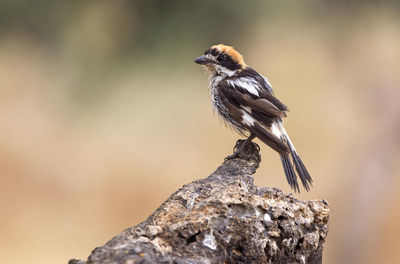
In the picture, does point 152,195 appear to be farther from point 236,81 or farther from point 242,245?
point 242,245

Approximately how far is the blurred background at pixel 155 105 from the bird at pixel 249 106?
5.56 meters

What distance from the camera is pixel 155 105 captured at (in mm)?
12758

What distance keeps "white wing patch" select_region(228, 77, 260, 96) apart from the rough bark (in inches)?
63.4

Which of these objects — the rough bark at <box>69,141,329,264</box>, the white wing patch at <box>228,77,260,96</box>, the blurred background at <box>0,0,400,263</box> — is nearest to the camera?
the rough bark at <box>69,141,329,264</box>

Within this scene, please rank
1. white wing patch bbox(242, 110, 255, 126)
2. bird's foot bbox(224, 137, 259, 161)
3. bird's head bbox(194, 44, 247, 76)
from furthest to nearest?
bird's head bbox(194, 44, 247, 76), white wing patch bbox(242, 110, 255, 126), bird's foot bbox(224, 137, 259, 161)

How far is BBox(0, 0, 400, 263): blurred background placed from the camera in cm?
1110

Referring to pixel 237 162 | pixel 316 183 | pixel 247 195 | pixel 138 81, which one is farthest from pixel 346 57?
pixel 247 195

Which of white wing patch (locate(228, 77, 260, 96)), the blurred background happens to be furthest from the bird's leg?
the blurred background

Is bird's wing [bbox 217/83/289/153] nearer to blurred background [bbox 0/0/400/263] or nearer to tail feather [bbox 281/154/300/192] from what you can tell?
tail feather [bbox 281/154/300/192]

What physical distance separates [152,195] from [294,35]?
393cm

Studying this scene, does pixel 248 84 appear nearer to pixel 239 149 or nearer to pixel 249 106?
pixel 249 106

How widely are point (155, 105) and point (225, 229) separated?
9829 millimetres

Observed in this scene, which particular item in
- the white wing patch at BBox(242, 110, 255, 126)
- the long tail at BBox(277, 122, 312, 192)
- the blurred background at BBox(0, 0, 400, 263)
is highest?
the blurred background at BBox(0, 0, 400, 263)

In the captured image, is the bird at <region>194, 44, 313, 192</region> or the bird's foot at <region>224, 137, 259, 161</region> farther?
the bird at <region>194, 44, 313, 192</region>
